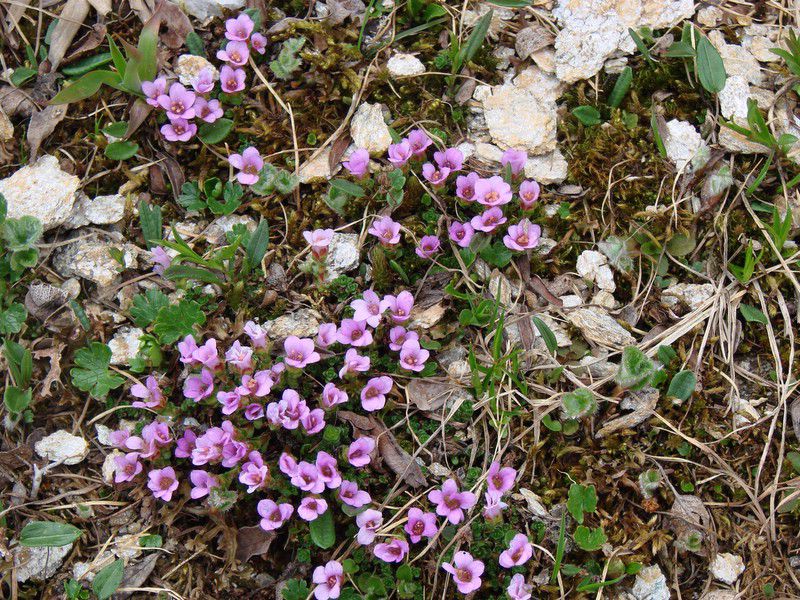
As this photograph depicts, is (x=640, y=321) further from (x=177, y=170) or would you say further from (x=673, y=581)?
(x=177, y=170)

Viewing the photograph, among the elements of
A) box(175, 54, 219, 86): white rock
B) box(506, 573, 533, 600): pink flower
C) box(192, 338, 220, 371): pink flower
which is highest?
box(175, 54, 219, 86): white rock

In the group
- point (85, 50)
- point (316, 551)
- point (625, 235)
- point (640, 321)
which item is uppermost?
point (85, 50)

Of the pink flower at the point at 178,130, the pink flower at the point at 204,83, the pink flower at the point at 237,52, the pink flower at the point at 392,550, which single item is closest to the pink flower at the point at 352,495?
the pink flower at the point at 392,550

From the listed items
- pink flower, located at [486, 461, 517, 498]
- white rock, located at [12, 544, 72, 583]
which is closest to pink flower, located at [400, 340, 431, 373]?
pink flower, located at [486, 461, 517, 498]

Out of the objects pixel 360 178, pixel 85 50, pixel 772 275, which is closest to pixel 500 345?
pixel 360 178

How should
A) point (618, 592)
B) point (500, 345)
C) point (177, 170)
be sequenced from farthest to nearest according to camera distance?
point (177, 170) < point (500, 345) < point (618, 592)

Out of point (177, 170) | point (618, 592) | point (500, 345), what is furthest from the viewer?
point (177, 170)

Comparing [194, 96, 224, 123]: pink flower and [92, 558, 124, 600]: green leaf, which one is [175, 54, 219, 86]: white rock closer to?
[194, 96, 224, 123]: pink flower
